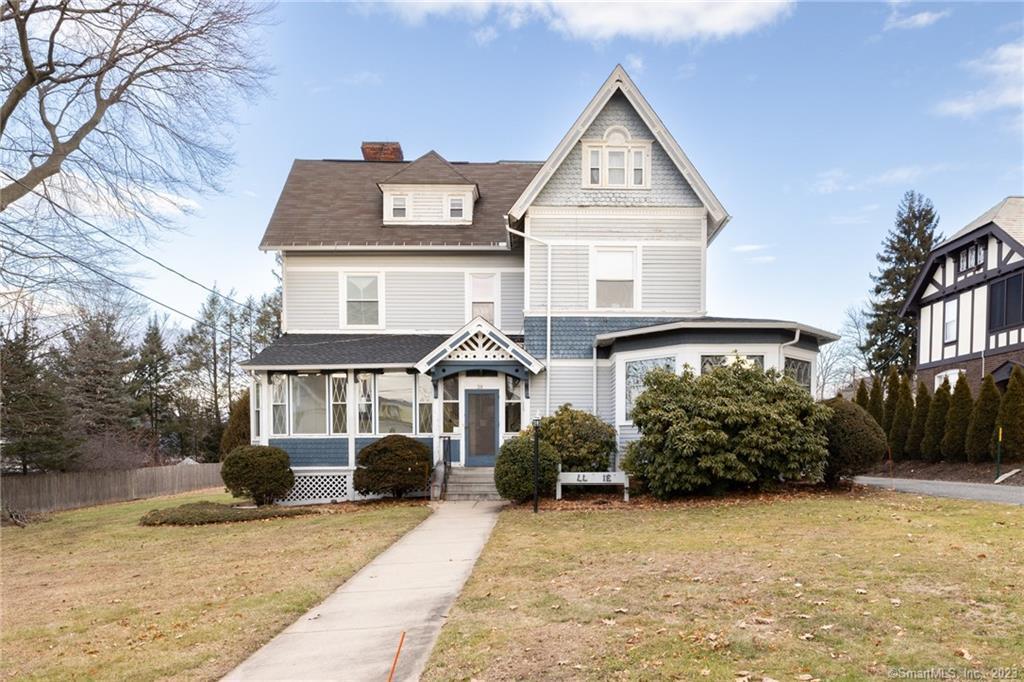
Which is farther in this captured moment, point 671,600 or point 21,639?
point 21,639

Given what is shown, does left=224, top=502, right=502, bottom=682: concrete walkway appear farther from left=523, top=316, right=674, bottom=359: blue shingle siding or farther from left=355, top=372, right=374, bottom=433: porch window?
left=523, top=316, right=674, bottom=359: blue shingle siding

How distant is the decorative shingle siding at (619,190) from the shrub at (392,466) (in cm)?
728

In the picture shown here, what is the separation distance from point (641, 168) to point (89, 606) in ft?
51.3

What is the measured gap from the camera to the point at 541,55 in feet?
57.2

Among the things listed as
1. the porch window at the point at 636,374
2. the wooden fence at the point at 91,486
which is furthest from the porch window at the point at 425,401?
the wooden fence at the point at 91,486

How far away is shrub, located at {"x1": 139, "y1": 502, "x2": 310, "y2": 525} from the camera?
1570 cm

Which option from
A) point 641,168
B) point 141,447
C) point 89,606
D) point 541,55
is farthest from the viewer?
point 141,447

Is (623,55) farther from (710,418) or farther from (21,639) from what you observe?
(21,639)

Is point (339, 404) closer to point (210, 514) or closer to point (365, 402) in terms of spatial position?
point (365, 402)

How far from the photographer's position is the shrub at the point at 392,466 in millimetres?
16875

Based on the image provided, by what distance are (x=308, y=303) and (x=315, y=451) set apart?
14.4 ft

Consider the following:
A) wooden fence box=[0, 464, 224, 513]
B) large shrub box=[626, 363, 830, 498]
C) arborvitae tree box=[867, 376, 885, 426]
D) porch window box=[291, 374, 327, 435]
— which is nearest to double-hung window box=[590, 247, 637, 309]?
large shrub box=[626, 363, 830, 498]

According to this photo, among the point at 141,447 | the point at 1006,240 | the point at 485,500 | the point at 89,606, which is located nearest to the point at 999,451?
the point at 1006,240

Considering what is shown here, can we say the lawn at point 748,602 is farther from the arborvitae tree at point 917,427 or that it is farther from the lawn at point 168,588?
the arborvitae tree at point 917,427
